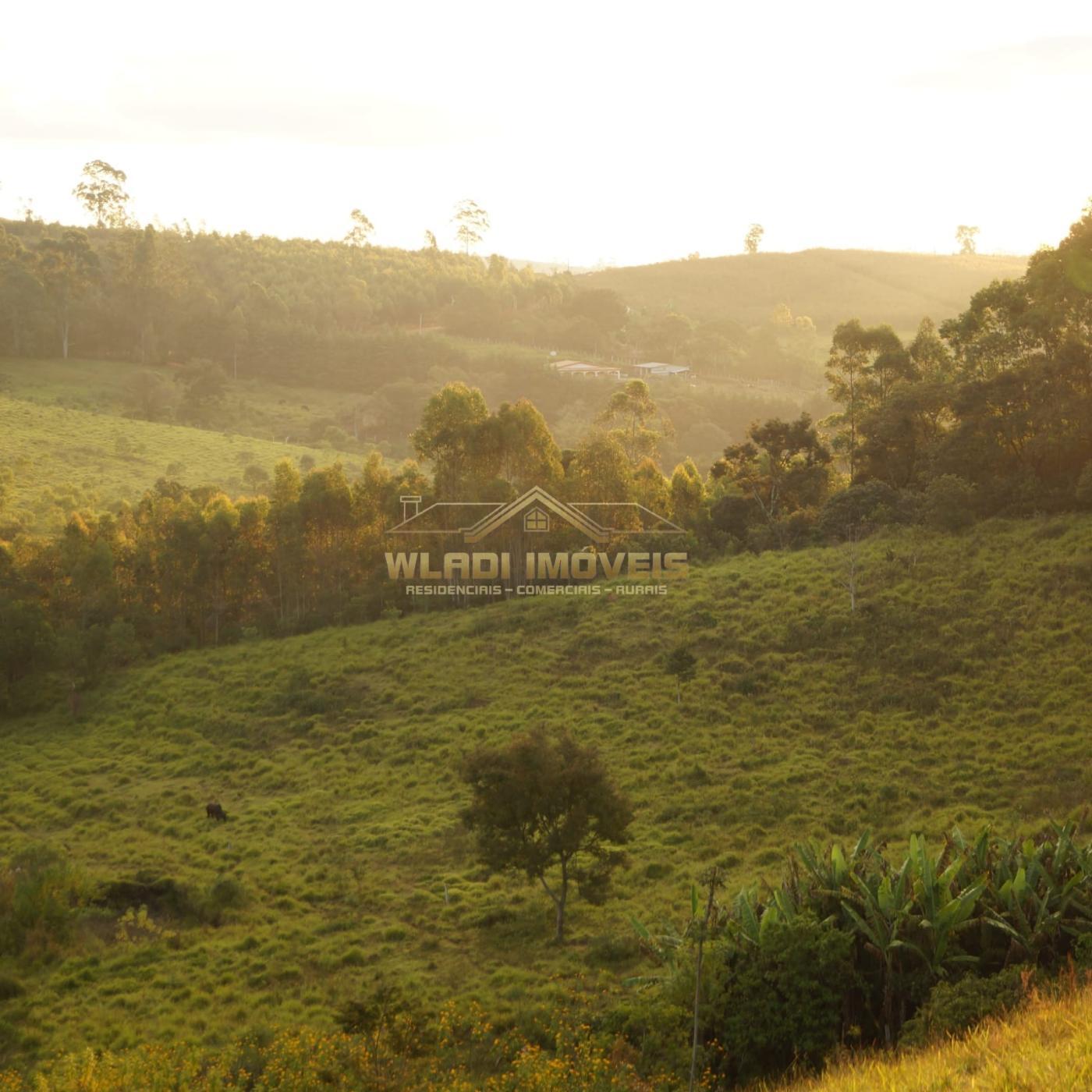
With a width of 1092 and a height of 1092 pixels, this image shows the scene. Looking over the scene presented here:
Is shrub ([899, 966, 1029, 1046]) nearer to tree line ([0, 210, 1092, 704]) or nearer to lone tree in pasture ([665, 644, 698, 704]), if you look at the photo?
lone tree in pasture ([665, 644, 698, 704])

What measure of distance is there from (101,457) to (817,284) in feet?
365

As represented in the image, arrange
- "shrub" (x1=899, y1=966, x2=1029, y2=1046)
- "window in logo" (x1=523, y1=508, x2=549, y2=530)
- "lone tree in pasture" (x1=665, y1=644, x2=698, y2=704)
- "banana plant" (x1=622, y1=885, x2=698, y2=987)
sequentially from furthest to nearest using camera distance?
"window in logo" (x1=523, y1=508, x2=549, y2=530) < "lone tree in pasture" (x1=665, y1=644, x2=698, y2=704) < "banana plant" (x1=622, y1=885, x2=698, y2=987) < "shrub" (x1=899, y1=966, x2=1029, y2=1046)

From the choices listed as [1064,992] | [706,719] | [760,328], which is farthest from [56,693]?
[760,328]

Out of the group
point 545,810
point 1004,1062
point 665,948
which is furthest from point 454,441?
point 1004,1062

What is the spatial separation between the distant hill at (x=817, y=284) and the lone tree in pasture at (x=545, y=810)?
120 meters

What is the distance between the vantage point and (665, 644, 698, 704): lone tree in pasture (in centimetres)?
2995

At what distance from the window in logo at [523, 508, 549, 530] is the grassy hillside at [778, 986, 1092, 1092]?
3256cm

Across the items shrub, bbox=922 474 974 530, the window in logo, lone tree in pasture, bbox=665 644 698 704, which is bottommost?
lone tree in pasture, bbox=665 644 698 704

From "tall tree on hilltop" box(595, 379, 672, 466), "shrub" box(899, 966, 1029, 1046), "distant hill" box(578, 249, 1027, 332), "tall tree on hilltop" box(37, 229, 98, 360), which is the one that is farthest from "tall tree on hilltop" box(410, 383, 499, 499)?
"distant hill" box(578, 249, 1027, 332)

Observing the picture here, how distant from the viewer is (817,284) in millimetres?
149750

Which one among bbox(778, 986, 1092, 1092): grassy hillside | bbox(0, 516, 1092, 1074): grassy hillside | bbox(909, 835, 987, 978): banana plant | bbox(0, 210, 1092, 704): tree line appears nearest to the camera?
bbox(778, 986, 1092, 1092): grassy hillside

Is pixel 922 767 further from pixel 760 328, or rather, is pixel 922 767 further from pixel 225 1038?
pixel 760 328

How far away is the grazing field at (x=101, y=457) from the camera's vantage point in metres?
54.3

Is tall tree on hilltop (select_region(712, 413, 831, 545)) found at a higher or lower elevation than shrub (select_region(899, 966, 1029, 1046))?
higher
